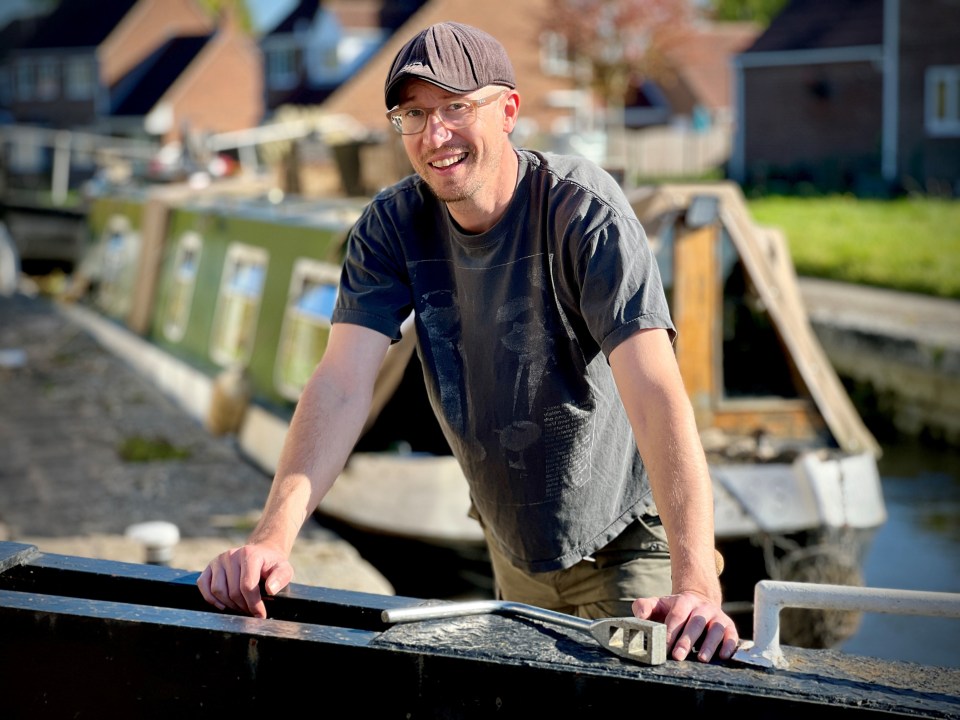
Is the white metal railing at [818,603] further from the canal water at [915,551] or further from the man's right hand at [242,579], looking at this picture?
the canal water at [915,551]

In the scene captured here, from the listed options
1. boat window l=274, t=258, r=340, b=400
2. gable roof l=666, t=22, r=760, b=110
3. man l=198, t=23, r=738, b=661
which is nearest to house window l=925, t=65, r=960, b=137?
gable roof l=666, t=22, r=760, b=110

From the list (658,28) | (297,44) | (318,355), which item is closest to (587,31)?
(658,28)

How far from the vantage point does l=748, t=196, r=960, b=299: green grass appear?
48.9 ft

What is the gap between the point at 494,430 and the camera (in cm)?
265

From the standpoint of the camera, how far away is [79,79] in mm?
54625

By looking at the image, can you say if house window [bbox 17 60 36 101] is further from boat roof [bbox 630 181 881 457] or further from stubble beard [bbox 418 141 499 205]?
stubble beard [bbox 418 141 499 205]

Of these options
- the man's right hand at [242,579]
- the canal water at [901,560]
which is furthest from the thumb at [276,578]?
the canal water at [901,560]

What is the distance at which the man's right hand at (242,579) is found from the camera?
86.7 inches

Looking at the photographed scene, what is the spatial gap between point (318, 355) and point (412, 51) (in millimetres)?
4847

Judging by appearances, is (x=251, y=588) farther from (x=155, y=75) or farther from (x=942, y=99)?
(x=155, y=75)

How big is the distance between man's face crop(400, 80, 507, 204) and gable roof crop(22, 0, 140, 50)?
2201 inches

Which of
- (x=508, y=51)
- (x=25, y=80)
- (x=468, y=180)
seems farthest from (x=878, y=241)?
(x=25, y=80)

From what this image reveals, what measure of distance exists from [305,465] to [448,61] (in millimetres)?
849

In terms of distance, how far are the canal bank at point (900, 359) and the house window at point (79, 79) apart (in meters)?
46.6
